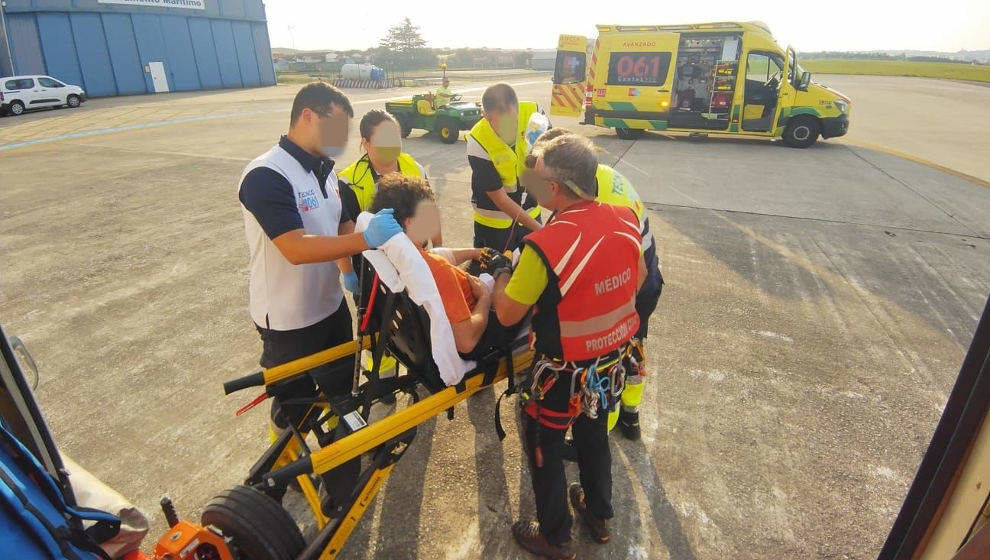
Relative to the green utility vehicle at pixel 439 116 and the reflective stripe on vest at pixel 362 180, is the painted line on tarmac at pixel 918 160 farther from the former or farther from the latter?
the reflective stripe on vest at pixel 362 180

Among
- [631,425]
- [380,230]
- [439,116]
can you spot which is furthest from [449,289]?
[439,116]

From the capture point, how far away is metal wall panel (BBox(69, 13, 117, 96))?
83.4 ft

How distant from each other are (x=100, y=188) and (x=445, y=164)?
6296 mm

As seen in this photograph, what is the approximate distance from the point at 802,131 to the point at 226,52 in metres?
34.0

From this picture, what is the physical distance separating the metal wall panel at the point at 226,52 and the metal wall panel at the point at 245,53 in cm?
31

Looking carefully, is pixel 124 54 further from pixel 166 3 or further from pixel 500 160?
pixel 500 160

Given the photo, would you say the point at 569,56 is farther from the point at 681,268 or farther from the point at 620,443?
the point at 620,443

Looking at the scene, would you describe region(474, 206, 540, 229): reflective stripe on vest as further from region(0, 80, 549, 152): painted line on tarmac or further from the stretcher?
region(0, 80, 549, 152): painted line on tarmac

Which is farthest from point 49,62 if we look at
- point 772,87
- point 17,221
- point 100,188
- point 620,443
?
point 620,443

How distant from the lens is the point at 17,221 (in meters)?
7.09

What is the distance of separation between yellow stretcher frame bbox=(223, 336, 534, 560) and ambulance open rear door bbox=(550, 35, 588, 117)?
14.3 m

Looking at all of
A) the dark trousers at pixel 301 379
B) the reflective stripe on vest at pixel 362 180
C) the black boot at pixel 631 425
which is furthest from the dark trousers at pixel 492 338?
the reflective stripe on vest at pixel 362 180

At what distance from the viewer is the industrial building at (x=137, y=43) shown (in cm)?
2420

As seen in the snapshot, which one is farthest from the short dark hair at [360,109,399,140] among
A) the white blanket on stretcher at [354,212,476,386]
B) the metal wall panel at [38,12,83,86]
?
the metal wall panel at [38,12,83,86]
